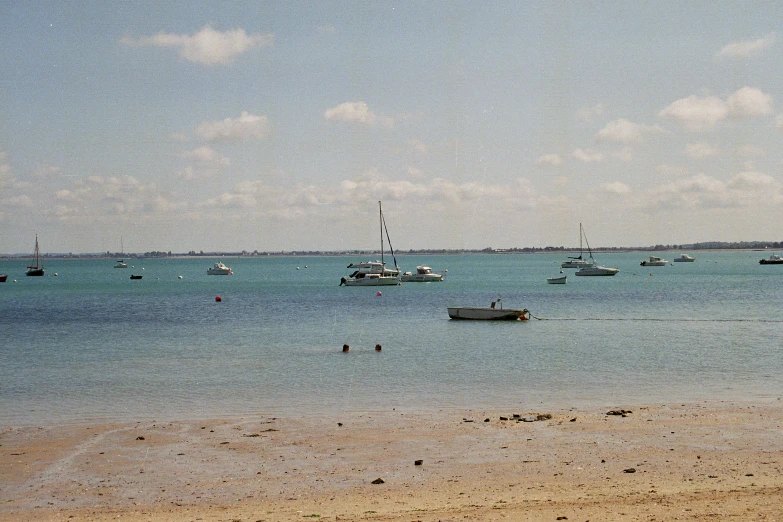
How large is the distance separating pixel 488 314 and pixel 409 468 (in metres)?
41.1

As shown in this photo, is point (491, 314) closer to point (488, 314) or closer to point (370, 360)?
point (488, 314)

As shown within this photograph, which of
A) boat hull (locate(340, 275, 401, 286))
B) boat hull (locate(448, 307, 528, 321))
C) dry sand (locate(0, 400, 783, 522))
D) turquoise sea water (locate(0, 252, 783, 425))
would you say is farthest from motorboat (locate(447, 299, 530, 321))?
boat hull (locate(340, 275, 401, 286))

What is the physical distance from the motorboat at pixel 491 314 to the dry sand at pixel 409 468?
3275cm

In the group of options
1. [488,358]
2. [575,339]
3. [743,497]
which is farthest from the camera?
[575,339]

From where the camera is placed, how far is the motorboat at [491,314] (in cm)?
5638

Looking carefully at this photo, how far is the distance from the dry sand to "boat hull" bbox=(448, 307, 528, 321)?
3275 cm

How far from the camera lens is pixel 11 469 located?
17.5m

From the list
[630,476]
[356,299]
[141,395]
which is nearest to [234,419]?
[141,395]

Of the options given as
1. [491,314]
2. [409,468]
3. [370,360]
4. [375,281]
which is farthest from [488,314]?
[375,281]

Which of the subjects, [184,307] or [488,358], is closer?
[488,358]

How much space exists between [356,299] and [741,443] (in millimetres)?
70414

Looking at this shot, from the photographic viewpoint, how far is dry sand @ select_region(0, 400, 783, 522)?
45.5 feet

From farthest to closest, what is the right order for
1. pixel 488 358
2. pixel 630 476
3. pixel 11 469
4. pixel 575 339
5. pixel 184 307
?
pixel 184 307, pixel 575 339, pixel 488 358, pixel 11 469, pixel 630 476

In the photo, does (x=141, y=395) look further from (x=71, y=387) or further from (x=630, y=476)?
(x=630, y=476)
